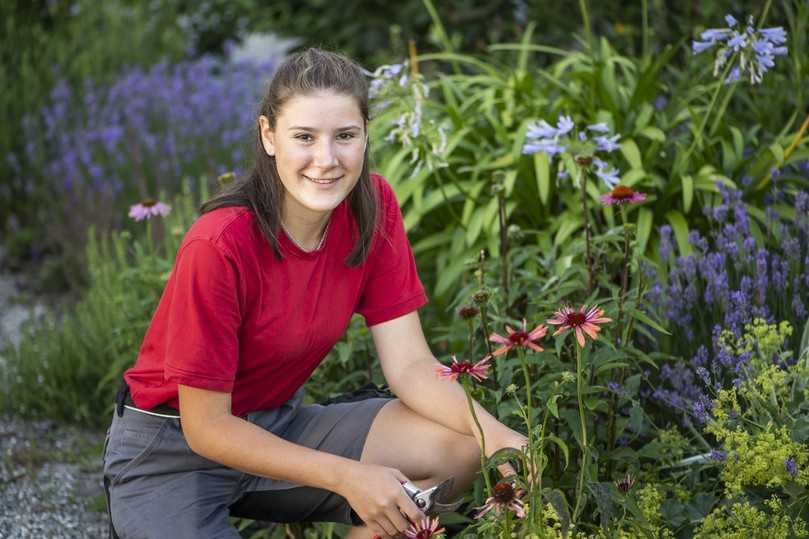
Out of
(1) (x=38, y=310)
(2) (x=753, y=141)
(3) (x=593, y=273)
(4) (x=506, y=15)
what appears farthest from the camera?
(4) (x=506, y=15)

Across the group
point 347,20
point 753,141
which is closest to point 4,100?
point 347,20

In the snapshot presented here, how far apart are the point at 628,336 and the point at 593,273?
0.23m

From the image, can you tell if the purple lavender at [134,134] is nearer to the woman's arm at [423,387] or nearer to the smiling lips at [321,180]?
the woman's arm at [423,387]

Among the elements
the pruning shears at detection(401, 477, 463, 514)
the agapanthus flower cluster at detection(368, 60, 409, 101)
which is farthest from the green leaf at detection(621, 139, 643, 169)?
the pruning shears at detection(401, 477, 463, 514)

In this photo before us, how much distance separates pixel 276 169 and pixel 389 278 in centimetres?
35

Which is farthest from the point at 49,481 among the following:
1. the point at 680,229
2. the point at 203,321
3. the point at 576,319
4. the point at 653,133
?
the point at 653,133

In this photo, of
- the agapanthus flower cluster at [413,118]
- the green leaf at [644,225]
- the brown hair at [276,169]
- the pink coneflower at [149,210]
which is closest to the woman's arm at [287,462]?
the brown hair at [276,169]

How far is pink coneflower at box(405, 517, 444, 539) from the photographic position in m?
1.94

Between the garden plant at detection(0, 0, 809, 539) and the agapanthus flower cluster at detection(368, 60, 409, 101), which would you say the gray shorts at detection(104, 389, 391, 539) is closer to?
the garden plant at detection(0, 0, 809, 539)

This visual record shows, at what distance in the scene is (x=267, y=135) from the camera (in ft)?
7.57

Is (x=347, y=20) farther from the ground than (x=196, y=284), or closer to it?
farther from the ground

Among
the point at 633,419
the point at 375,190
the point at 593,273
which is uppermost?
the point at 375,190

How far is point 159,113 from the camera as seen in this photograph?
217 inches

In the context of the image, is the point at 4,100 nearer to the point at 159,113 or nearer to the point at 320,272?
the point at 159,113
